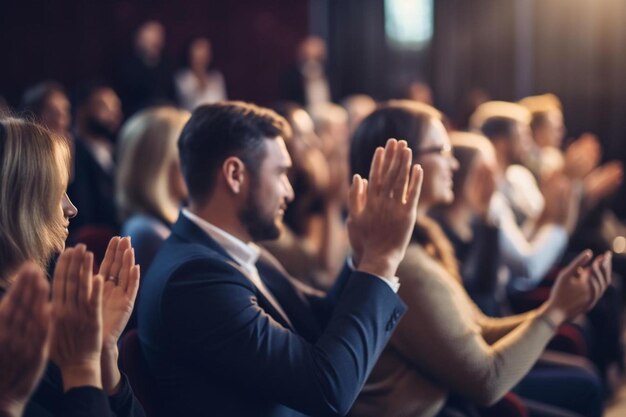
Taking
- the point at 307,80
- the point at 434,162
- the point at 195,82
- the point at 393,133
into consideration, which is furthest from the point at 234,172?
the point at 307,80

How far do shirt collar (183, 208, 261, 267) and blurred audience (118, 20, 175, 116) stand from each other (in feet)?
21.2

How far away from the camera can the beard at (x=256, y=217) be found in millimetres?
1833

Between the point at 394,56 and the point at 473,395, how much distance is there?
8.37 meters

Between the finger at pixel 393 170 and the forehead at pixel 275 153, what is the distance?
318 millimetres

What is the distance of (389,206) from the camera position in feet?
5.42

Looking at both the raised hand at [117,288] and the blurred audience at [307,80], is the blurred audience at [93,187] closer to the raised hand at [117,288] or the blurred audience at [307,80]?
the raised hand at [117,288]

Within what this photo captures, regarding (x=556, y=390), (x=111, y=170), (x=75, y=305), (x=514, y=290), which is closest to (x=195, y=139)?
(x=75, y=305)

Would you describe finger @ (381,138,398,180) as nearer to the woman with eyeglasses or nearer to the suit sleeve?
the suit sleeve

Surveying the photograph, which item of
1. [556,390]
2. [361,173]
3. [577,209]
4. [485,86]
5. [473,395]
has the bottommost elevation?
[485,86]

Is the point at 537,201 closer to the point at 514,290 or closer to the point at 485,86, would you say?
the point at 514,290

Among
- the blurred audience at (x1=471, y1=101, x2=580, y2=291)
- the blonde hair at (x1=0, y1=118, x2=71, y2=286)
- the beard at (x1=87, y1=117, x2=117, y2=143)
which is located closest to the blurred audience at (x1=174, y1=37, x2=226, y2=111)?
the beard at (x1=87, y1=117, x2=117, y2=143)

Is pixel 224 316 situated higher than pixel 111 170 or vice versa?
pixel 224 316

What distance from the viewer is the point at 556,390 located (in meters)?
2.60

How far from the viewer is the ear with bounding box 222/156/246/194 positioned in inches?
71.7
